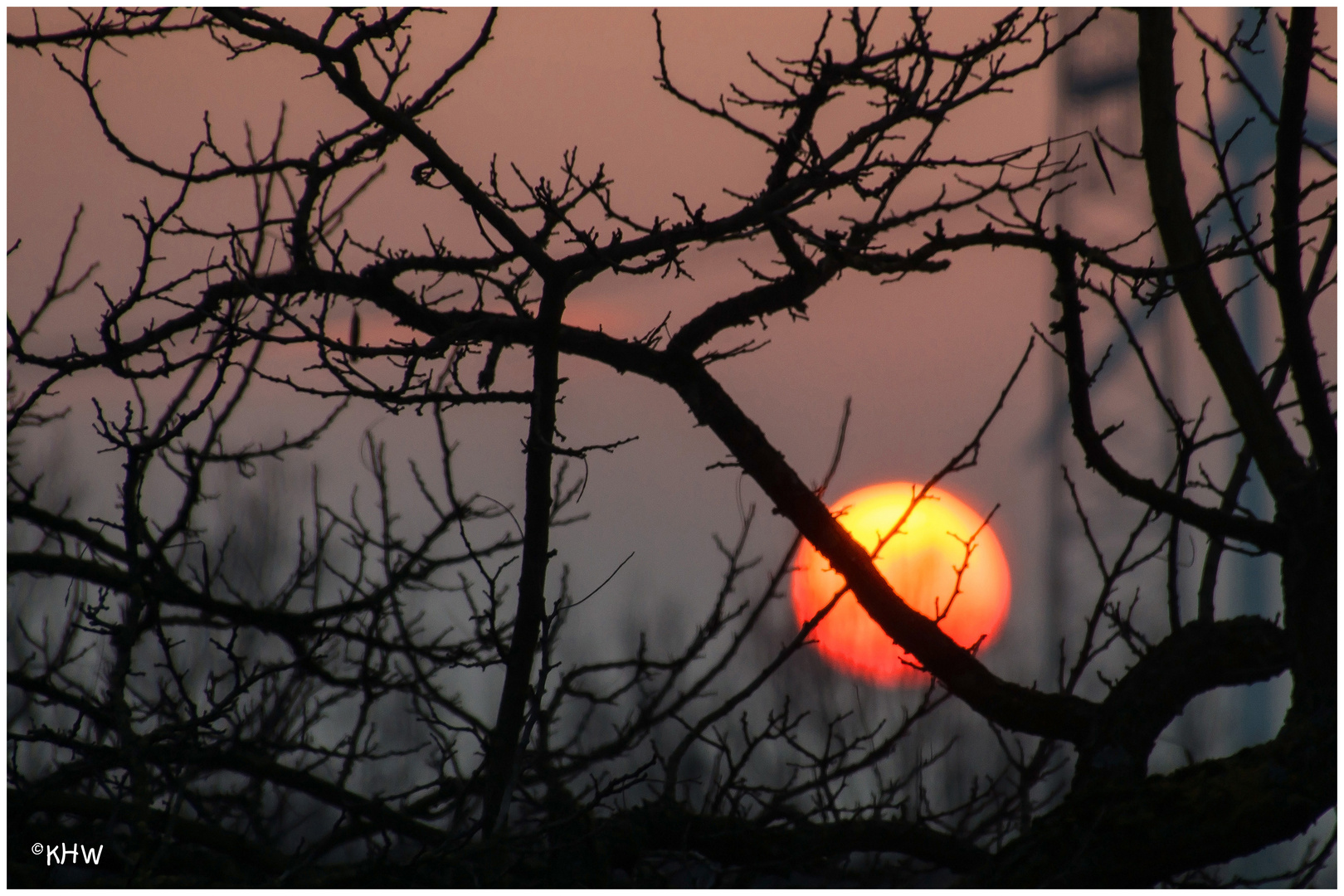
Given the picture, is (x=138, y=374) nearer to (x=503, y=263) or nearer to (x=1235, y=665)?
(x=503, y=263)

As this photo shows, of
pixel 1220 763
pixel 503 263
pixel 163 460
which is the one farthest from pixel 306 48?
pixel 1220 763

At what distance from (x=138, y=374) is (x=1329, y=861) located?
18.1 ft

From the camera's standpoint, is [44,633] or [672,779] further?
[44,633]

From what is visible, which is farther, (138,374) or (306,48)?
(138,374)

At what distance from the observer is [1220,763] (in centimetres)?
376

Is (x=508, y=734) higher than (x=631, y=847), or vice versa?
(x=508, y=734)

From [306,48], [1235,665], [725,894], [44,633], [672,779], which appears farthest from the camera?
[44,633]

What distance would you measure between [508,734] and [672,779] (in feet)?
4.43

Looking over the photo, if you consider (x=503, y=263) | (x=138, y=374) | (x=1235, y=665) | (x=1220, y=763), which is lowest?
(x=1220, y=763)

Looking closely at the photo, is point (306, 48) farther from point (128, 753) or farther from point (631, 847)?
point (631, 847)

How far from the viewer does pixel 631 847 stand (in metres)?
4.11

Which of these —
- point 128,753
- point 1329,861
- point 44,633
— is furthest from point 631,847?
point 44,633

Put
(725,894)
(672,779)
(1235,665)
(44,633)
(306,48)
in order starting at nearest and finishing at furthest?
1. (306,48)
2. (725,894)
3. (1235,665)
4. (672,779)
5. (44,633)

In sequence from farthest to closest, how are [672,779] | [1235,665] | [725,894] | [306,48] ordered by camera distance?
1. [672,779]
2. [1235,665]
3. [725,894]
4. [306,48]
